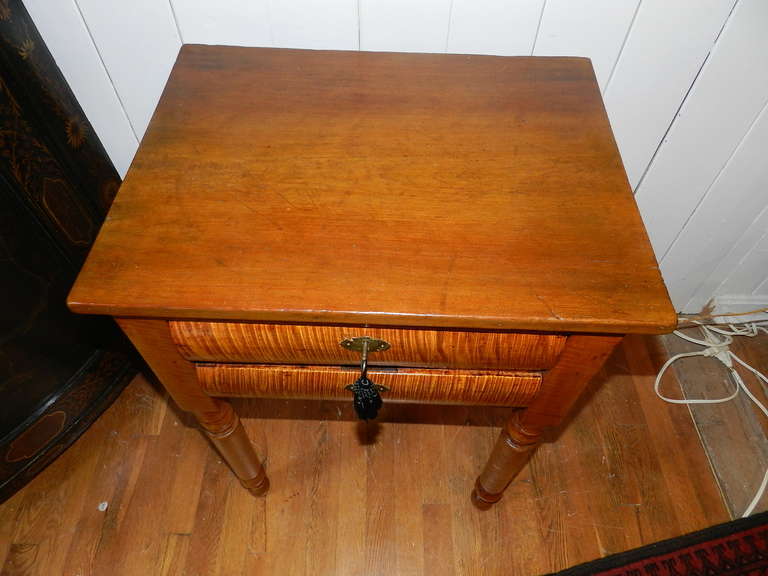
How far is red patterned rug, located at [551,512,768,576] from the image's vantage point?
993mm

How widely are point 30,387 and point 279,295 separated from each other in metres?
0.70

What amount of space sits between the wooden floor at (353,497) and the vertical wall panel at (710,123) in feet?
1.47

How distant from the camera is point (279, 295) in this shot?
21.1 inches

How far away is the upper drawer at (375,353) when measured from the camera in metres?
0.59

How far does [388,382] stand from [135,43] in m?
0.68

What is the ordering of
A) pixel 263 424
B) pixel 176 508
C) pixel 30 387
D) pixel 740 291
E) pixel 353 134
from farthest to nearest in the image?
1. pixel 740 291
2. pixel 263 424
3. pixel 176 508
4. pixel 30 387
5. pixel 353 134

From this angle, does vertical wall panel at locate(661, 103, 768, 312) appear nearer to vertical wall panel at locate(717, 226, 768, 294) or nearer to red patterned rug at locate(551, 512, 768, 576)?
vertical wall panel at locate(717, 226, 768, 294)

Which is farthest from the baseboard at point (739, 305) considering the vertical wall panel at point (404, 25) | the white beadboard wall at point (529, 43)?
the vertical wall panel at point (404, 25)

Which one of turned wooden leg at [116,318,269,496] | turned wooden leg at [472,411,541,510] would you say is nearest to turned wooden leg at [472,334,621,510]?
turned wooden leg at [472,411,541,510]

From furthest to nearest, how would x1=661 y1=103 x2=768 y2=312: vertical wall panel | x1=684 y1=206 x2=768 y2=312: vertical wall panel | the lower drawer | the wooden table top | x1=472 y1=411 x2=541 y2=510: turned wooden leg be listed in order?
x1=684 y1=206 x2=768 y2=312: vertical wall panel
x1=661 y1=103 x2=768 y2=312: vertical wall panel
x1=472 y1=411 x2=541 y2=510: turned wooden leg
the lower drawer
the wooden table top

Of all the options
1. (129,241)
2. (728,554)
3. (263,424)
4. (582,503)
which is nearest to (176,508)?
(263,424)

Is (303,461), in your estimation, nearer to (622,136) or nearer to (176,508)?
(176,508)

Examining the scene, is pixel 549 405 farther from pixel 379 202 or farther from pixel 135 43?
pixel 135 43

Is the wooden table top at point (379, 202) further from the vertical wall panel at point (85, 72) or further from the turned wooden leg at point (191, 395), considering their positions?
the vertical wall panel at point (85, 72)
